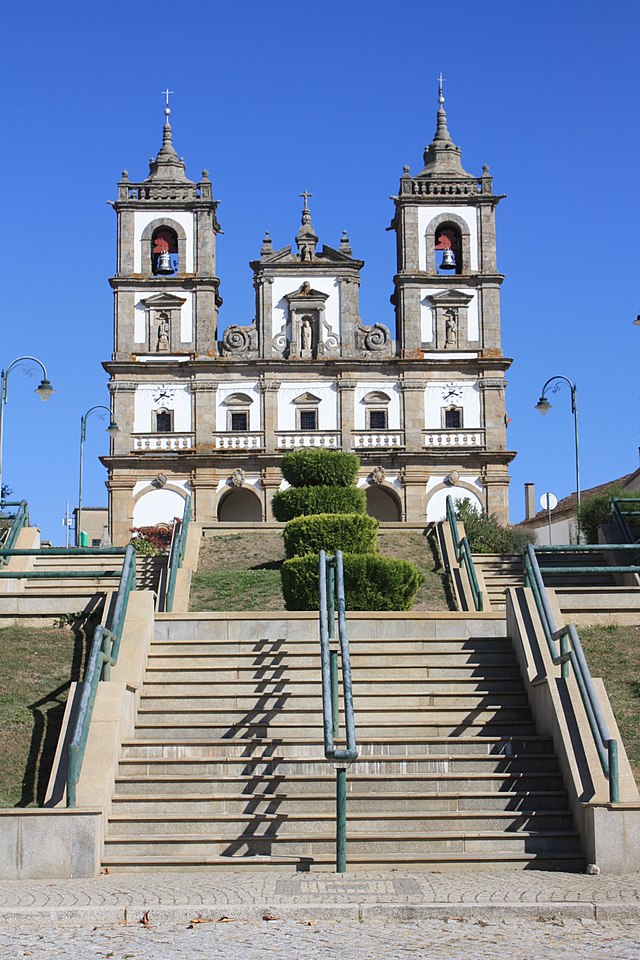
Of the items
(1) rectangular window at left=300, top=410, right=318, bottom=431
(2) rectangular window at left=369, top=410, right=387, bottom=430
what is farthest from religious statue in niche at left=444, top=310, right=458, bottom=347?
(1) rectangular window at left=300, top=410, right=318, bottom=431

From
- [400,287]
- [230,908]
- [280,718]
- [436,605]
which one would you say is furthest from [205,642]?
[400,287]

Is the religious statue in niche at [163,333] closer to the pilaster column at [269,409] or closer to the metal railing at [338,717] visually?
the pilaster column at [269,409]

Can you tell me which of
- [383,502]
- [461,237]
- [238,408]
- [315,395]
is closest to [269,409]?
[238,408]

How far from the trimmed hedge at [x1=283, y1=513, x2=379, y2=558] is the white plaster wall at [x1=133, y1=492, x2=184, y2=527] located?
2850 centimetres

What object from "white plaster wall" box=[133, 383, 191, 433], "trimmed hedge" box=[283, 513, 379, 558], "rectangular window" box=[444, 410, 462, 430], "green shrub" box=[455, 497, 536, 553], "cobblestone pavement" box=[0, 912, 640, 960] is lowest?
"cobblestone pavement" box=[0, 912, 640, 960]

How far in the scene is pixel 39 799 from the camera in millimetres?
11125

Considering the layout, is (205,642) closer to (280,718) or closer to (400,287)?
(280,718)

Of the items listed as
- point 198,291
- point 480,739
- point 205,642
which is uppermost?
point 198,291

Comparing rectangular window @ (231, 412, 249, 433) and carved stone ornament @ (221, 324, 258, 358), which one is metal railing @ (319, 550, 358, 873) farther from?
carved stone ornament @ (221, 324, 258, 358)

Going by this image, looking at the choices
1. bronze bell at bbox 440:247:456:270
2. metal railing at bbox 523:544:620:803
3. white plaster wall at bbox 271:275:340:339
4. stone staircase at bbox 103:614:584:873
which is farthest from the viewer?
bronze bell at bbox 440:247:456:270

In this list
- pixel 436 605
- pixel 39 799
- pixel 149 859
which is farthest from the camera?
pixel 436 605

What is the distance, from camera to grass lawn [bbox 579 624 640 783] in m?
11.9

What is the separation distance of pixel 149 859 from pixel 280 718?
2.34 m

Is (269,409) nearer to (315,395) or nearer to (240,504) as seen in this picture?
(315,395)
